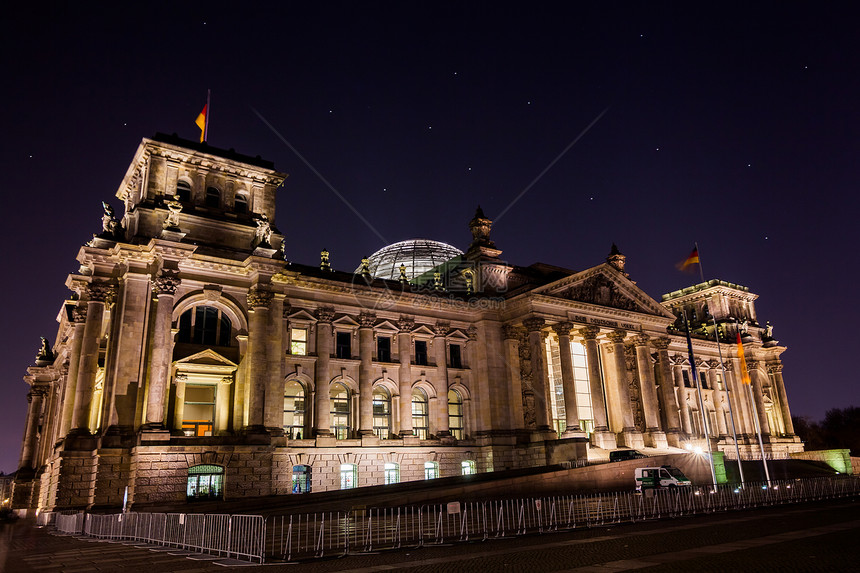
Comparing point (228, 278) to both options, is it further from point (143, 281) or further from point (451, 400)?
point (451, 400)

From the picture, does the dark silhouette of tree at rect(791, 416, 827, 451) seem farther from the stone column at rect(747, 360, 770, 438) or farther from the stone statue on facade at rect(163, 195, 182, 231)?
the stone statue on facade at rect(163, 195, 182, 231)

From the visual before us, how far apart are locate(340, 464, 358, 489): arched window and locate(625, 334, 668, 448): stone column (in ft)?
96.2

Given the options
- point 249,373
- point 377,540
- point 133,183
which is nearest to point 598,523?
point 377,540

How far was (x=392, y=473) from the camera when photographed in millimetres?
48688

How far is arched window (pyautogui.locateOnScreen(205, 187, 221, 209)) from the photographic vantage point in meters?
45.9

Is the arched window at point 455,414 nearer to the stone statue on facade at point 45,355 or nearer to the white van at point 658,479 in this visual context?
the white van at point 658,479

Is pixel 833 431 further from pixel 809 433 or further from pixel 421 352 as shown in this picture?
pixel 421 352

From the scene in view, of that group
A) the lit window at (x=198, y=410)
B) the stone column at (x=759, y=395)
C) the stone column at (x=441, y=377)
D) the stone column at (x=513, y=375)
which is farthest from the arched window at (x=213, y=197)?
the stone column at (x=759, y=395)

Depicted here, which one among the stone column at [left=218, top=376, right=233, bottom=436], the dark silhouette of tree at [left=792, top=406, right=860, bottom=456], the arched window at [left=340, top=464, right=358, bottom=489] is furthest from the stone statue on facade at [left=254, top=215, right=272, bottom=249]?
the dark silhouette of tree at [left=792, top=406, right=860, bottom=456]

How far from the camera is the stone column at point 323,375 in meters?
46.7

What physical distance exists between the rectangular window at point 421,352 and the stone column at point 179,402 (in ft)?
64.4

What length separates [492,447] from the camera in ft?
174

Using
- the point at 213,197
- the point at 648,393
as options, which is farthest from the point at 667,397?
the point at 213,197

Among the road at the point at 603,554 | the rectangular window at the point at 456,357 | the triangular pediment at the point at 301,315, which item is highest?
the triangular pediment at the point at 301,315
